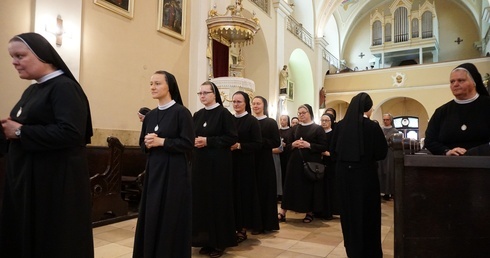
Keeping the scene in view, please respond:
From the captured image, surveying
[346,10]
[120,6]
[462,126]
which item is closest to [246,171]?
[462,126]

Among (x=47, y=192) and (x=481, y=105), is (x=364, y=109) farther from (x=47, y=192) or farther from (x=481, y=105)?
(x=47, y=192)

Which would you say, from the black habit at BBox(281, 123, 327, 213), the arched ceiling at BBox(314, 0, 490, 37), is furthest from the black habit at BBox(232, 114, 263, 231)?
the arched ceiling at BBox(314, 0, 490, 37)

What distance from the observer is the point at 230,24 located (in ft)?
25.8

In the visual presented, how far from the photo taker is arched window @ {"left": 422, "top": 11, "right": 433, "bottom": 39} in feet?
61.0

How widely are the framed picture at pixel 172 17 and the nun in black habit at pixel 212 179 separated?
4.35 m

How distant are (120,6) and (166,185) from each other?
4938 millimetres

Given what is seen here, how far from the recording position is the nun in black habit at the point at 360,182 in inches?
124

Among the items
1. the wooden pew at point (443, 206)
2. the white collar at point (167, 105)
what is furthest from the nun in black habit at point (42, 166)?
the wooden pew at point (443, 206)

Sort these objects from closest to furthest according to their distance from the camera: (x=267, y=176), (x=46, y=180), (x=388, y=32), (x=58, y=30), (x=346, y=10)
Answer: (x=46, y=180)
(x=267, y=176)
(x=58, y=30)
(x=388, y=32)
(x=346, y=10)

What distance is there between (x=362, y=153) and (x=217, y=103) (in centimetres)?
152

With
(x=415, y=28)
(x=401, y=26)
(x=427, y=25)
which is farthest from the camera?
(x=401, y=26)

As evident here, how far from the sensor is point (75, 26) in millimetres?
5480

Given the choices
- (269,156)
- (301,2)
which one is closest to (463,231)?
(269,156)

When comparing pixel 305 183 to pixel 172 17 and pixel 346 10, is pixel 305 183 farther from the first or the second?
pixel 346 10
